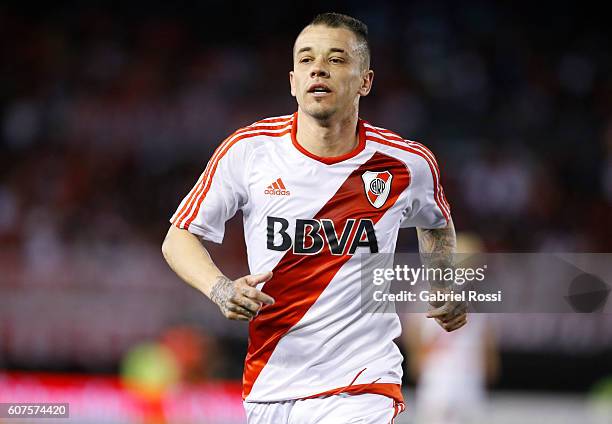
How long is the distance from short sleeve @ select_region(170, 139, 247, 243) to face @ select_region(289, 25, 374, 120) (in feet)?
1.40

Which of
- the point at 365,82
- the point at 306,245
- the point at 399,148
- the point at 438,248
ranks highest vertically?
the point at 365,82

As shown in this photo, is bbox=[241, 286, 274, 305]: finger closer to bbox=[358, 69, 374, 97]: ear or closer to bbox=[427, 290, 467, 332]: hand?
bbox=[427, 290, 467, 332]: hand

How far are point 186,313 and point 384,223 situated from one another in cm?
752

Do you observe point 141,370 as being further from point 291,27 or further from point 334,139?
point 291,27

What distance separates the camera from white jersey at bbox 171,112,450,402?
15.4 feet

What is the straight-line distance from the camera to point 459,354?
1024 centimetres

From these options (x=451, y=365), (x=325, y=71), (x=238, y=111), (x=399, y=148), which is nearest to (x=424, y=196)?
(x=399, y=148)

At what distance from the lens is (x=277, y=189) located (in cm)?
476

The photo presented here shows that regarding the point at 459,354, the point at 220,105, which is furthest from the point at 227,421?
the point at 220,105

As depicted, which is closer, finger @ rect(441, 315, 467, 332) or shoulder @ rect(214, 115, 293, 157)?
shoulder @ rect(214, 115, 293, 157)

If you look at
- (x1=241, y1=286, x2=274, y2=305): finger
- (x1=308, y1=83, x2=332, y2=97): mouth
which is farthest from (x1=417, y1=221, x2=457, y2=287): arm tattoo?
(x1=241, y1=286, x2=274, y2=305): finger

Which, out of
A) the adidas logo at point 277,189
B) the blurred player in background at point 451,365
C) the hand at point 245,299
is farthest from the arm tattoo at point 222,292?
the blurred player in background at point 451,365

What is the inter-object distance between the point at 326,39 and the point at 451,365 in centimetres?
615

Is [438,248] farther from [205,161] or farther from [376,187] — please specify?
[205,161]
